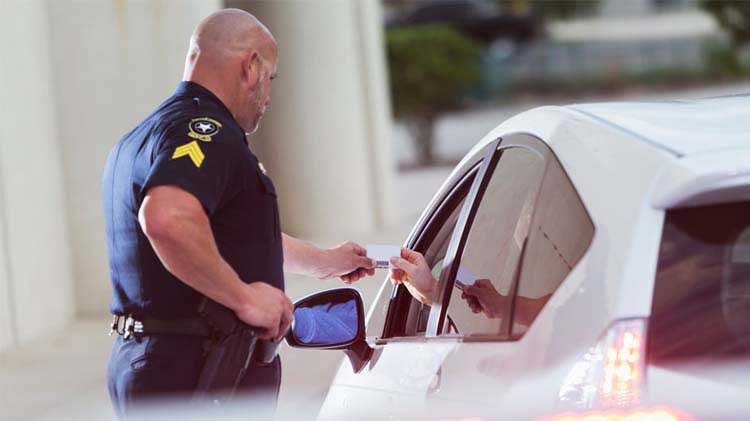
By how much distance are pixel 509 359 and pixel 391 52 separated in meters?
20.4

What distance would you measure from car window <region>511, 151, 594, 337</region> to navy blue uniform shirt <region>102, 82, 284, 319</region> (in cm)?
89

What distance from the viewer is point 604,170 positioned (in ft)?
7.72

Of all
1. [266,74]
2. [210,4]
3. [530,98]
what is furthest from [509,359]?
[530,98]

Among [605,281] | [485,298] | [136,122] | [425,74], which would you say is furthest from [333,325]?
[425,74]

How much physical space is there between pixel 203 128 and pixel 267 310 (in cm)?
48

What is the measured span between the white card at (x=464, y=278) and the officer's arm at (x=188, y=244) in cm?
52

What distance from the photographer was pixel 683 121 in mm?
2592

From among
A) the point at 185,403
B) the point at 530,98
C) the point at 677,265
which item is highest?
the point at 677,265

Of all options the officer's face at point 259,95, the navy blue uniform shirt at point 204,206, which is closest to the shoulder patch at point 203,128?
the navy blue uniform shirt at point 204,206

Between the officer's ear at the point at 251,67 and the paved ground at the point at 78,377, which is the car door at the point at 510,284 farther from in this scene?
the paved ground at the point at 78,377

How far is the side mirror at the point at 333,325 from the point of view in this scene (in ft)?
11.0

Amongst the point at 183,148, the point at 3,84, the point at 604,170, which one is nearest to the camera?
the point at 604,170

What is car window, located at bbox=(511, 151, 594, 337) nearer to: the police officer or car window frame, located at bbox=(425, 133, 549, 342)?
car window frame, located at bbox=(425, 133, 549, 342)

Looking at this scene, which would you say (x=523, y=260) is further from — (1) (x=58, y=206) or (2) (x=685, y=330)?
(1) (x=58, y=206)
